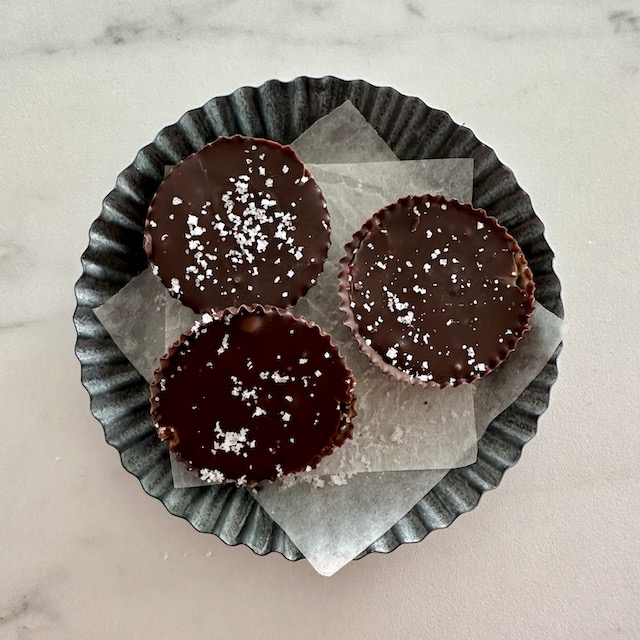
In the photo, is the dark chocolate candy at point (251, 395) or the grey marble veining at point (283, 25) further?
the grey marble veining at point (283, 25)

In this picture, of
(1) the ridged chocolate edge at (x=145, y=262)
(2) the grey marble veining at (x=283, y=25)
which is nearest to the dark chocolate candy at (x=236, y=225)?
(1) the ridged chocolate edge at (x=145, y=262)

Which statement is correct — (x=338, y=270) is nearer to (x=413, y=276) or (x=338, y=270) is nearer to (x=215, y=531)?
(x=413, y=276)

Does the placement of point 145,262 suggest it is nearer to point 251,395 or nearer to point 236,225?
point 236,225

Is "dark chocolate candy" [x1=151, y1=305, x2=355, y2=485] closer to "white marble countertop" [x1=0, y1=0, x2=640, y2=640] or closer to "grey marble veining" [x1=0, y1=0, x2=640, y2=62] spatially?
"white marble countertop" [x1=0, y1=0, x2=640, y2=640]

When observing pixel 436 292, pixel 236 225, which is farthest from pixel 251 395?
pixel 436 292

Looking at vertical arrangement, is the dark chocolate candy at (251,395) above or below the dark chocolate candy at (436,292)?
below

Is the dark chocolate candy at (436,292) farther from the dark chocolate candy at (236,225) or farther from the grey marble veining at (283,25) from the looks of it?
the grey marble veining at (283,25)
